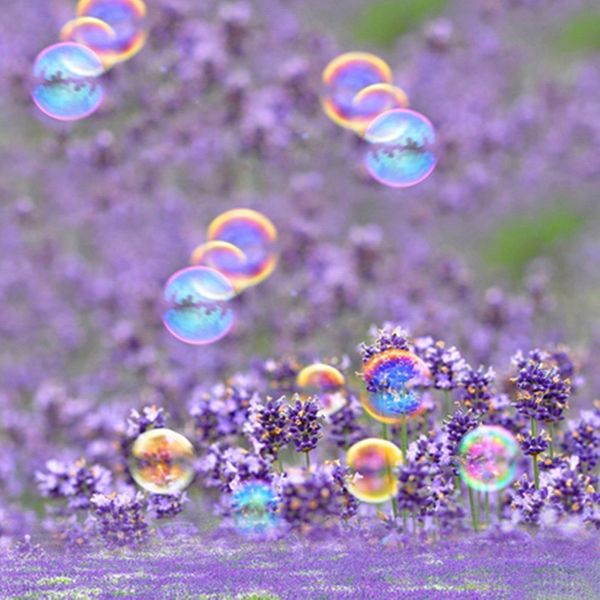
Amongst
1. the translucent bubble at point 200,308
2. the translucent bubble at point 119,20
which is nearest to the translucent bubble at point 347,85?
the translucent bubble at point 119,20

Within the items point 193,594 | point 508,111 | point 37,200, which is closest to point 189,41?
point 37,200

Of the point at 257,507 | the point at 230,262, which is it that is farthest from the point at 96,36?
the point at 257,507

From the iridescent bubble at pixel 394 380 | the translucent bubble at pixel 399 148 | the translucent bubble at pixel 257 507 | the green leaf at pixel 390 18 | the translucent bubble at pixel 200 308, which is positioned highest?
the green leaf at pixel 390 18

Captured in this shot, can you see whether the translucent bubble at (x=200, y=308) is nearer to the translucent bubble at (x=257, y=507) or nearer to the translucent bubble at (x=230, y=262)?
the translucent bubble at (x=230, y=262)

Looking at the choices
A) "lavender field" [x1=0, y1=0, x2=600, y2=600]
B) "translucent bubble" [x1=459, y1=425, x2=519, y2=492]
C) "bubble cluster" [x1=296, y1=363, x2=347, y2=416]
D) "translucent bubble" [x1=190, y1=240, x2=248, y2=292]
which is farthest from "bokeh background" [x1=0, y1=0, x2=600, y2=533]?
"translucent bubble" [x1=459, y1=425, x2=519, y2=492]

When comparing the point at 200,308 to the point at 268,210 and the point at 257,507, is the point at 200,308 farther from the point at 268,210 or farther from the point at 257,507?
the point at 257,507

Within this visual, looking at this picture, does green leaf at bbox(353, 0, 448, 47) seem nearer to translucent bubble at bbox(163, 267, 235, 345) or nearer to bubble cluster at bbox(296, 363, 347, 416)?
translucent bubble at bbox(163, 267, 235, 345)
